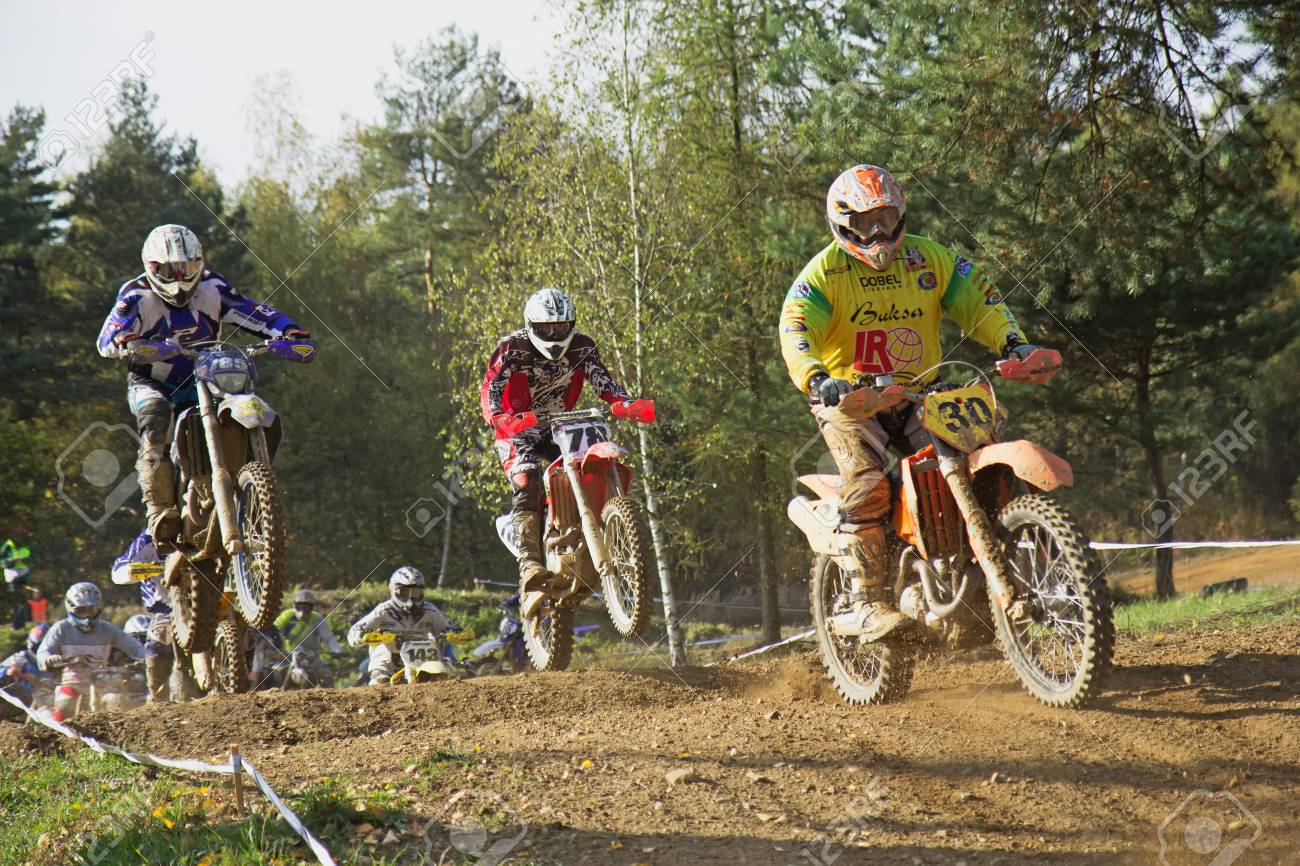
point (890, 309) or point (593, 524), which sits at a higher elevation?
point (890, 309)

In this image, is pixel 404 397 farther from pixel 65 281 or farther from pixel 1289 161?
pixel 1289 161

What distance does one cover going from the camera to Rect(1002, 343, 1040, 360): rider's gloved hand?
638 cm

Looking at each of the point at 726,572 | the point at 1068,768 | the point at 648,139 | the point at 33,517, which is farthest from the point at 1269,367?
the point at 1068,768

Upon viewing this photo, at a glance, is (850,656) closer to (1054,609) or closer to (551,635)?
(1054,609)

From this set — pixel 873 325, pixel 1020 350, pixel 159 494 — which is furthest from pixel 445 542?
pixel 1020 350

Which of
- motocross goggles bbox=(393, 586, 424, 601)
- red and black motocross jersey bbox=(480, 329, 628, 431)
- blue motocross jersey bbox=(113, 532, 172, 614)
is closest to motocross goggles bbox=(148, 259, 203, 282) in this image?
blue motocross jersey bbox=(113, 532, 172, 614)

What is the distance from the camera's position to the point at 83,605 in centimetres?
1323

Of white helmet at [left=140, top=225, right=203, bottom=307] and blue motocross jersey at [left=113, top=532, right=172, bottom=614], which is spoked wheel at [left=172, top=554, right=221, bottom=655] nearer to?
blue motocross jersey at [left=113, top=532, right=172, bottom=614]

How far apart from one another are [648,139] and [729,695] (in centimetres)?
1544

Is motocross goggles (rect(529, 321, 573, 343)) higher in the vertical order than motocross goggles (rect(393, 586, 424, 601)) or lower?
higher

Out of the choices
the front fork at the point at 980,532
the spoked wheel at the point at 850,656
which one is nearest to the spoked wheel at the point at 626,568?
the spoked wheel at the point at 850,656

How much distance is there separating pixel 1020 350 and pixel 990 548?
1.22 m

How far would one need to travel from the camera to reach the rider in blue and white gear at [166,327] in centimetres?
818

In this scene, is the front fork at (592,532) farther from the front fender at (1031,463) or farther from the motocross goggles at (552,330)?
the front fender at (1031,463)
